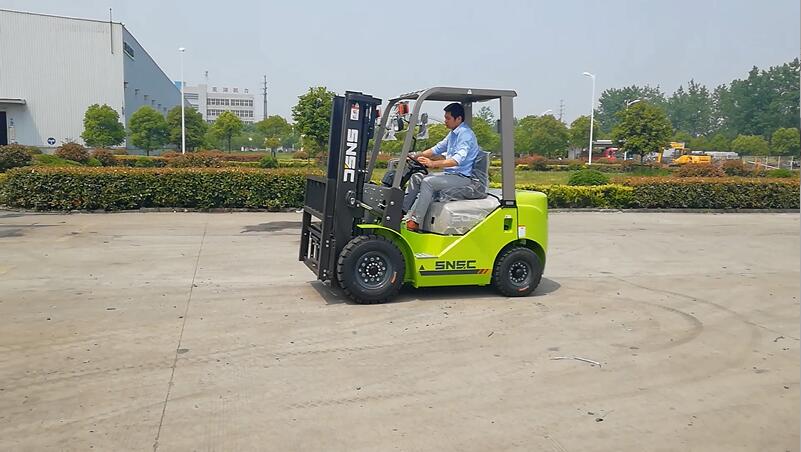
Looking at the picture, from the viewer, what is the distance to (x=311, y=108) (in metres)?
27.8

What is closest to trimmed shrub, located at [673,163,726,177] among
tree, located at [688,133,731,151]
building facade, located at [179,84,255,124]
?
tree, located at [688,133,731,151]

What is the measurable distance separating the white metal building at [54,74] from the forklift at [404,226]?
A: 4170 centimetres

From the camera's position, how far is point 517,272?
7.31 m

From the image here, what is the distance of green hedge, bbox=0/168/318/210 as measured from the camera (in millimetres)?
13766

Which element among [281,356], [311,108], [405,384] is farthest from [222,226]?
[311,108]

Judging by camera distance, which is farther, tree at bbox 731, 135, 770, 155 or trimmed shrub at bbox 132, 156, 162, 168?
tree at bbox 731, 135, 770, 155

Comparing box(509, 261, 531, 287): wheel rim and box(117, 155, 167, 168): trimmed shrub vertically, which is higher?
box(117, 155, 167, 168): trimmed shrub

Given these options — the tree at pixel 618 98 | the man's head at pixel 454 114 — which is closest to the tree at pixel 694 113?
the tree at pixel 618 98

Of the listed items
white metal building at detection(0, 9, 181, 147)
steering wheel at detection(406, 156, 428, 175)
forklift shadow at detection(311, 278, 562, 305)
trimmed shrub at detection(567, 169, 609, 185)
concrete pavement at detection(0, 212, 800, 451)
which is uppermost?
white metal building at detection(0, 9, 181, 147)

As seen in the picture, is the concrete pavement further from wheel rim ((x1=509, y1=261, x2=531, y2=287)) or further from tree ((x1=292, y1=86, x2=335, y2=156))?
tree ((x1=292, y1=86, x2=335, y2=156))

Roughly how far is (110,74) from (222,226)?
123 feet

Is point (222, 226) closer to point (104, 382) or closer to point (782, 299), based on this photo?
point (104, 382)

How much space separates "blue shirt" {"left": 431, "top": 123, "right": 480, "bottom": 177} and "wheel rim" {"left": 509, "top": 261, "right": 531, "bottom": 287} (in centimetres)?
115

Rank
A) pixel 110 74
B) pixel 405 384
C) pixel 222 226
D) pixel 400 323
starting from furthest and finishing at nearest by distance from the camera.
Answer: pixel 110 74 < pixel 222 226 < pixel 400 323 < pixel 405 384
